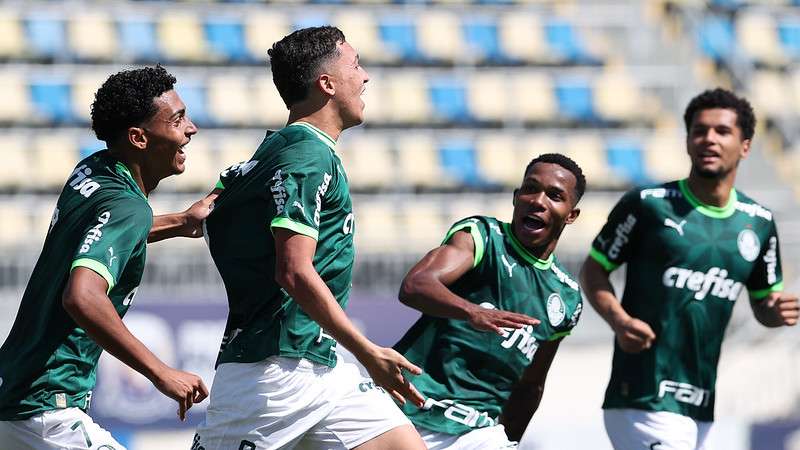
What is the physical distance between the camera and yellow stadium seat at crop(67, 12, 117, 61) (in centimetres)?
2005

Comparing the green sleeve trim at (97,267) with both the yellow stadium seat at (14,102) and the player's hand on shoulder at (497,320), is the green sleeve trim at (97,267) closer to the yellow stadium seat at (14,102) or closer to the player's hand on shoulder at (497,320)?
the player's hand on shoulder at (497,320)

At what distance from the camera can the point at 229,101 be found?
20.3 metres

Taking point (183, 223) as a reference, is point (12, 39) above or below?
above

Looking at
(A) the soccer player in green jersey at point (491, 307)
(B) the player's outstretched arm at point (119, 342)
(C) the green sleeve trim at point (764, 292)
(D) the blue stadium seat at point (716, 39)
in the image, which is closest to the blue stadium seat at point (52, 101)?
(D) the blue stadium seat at point (716, 39)

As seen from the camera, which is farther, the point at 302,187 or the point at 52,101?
the point at 52,101

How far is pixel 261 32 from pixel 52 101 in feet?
10.6

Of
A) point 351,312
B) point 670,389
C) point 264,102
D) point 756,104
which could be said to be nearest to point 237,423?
point 670,389

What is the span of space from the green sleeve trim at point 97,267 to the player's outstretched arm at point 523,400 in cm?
239

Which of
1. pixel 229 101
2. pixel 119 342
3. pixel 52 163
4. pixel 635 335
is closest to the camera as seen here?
pixel 119 342

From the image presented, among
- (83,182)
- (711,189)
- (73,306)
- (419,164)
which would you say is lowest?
(419,164)

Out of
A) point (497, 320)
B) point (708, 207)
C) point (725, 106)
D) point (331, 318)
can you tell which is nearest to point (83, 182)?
point (331, 318)

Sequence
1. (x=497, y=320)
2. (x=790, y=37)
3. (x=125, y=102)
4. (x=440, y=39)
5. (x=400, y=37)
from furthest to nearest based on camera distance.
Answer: (x=790, y=37) < (x=440, y=39) < (x=400, y=37) < (x=125, y=102) < (x=497, y=320)

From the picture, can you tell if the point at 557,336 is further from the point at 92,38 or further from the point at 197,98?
the point at 92,38

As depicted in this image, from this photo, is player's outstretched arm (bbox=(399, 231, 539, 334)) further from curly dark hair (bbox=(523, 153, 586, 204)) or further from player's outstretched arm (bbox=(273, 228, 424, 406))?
player's outstretched arm (bbox=(273, 228, 424, 406))
